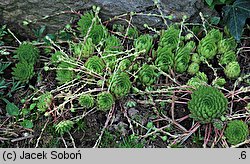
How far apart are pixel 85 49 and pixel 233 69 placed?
733mm

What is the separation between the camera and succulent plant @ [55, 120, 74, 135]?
211 cm

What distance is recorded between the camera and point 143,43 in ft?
7.64

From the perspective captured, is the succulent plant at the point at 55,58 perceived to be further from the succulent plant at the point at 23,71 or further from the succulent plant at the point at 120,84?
the succulent plant at the point at 120,84

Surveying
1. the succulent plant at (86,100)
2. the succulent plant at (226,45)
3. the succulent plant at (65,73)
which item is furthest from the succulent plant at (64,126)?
the succulent plant at (226,45)

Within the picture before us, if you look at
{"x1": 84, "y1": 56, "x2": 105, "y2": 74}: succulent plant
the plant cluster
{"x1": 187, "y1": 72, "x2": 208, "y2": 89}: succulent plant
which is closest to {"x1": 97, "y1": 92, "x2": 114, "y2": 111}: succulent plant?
the plant cluster

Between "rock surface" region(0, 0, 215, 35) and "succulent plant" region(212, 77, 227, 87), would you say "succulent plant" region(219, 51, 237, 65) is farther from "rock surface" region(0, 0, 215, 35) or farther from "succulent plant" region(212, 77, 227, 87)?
"rock surface" region(0, 0, 215, 35)

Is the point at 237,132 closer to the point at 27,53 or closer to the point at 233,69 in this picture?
the point at 233,69

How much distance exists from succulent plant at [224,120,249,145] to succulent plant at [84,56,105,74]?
67 centimetres

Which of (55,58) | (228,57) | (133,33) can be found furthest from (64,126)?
(228,57)

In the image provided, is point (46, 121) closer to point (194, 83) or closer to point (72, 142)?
point (72, 142)

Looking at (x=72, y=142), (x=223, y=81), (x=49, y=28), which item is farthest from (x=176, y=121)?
(x=49, y=28)

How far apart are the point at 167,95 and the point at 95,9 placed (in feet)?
1.99

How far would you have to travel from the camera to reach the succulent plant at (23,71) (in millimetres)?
2318

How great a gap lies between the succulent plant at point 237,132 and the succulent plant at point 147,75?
1.44 feet
